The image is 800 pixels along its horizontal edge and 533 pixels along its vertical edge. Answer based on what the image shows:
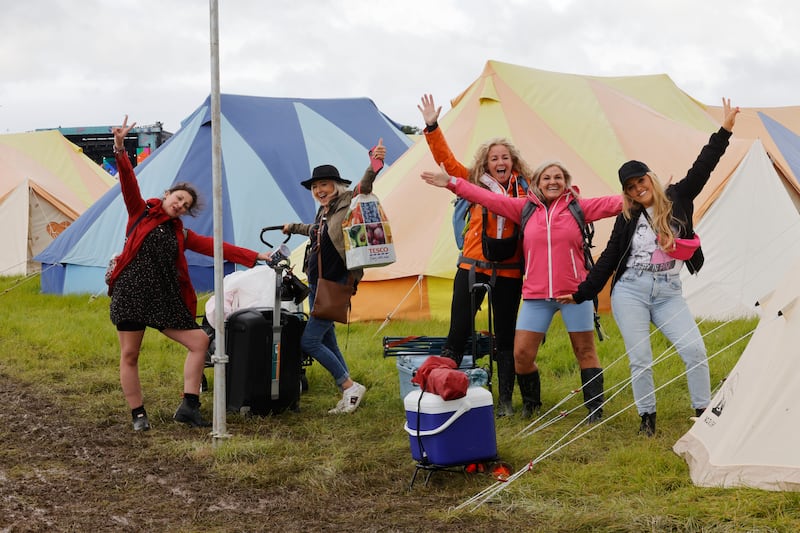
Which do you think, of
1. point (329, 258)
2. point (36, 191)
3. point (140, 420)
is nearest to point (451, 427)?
point (329, 258)

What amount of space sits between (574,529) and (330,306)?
2.39m

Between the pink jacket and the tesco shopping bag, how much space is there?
0.59m

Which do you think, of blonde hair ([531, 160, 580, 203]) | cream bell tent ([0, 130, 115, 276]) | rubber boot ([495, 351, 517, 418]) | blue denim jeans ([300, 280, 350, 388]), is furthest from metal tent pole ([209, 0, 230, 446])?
cream bell tent ([0, 130, 115, 276])

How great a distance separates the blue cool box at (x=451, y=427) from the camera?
390cm

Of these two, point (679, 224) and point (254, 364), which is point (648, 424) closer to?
point (679, 224)

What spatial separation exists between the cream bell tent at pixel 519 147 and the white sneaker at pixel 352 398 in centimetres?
262

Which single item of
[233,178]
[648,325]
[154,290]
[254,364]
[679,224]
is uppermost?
[233,178]

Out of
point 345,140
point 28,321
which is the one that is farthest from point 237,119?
point 28,321

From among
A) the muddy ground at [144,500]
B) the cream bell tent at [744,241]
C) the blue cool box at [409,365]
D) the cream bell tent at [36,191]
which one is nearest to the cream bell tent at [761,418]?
the muddy ground at [144,500]

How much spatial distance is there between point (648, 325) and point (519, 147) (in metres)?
4.27

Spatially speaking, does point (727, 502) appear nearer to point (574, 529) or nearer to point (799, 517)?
point (799, 517)

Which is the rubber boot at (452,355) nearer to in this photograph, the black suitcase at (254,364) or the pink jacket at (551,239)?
the pink jacket at (551,239)

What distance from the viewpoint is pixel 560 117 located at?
29.2 feet

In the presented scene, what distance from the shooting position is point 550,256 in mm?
4703
